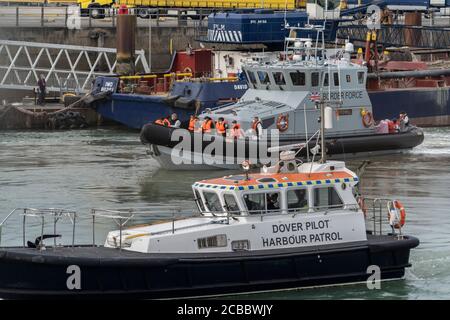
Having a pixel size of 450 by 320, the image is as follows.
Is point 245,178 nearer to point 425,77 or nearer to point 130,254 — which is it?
point 130,254

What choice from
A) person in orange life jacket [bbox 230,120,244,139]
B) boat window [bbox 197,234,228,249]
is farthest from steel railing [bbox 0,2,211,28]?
boat window [bbox 197,234,228,249]

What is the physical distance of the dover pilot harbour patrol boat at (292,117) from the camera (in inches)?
1366

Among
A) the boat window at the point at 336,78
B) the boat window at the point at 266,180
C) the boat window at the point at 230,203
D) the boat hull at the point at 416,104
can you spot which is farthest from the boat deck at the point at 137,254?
the boat hull at the point at 416,104

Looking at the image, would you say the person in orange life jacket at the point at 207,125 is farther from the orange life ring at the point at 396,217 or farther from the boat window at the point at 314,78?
the orange life ring at the point at 396,217

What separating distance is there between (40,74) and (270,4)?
1448 cm

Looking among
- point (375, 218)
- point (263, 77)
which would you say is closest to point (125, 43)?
point (263, 77)

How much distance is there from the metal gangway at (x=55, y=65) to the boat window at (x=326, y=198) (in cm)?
2720

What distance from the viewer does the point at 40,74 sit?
4938cm

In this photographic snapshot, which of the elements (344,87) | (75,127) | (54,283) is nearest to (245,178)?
(54,283)

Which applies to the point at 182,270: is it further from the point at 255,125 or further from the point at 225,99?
the point at 225,99

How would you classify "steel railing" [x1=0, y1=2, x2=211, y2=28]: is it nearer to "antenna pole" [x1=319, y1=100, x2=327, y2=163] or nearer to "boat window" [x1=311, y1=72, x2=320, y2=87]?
"boat window" [x1=311, y1=72, x2=320, y2=87]

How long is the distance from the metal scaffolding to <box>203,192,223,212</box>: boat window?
29477 millimetres

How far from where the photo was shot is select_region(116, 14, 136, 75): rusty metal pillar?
47.5 metres

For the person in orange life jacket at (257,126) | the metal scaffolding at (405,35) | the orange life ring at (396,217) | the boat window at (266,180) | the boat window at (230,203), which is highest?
the metal scaffolding at (405,35)
